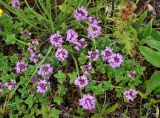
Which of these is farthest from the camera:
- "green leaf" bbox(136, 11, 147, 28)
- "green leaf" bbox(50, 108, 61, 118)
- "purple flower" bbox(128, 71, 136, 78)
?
"green leaf" bbox(136, 11, 147, 28)

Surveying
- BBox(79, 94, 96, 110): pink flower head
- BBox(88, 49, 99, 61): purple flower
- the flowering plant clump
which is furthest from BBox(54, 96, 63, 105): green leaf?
BBox(88, 49, 99, 61): purple flower

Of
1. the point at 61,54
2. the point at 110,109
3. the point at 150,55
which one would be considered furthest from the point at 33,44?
the point at 150,55

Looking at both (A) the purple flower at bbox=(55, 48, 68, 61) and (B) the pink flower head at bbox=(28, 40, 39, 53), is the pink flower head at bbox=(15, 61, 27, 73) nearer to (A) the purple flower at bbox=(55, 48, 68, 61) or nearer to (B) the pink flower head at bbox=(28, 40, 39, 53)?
(B) the pink flower head at bbox=(28, 40, 39, 53)

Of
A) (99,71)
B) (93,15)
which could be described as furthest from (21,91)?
(93,15)

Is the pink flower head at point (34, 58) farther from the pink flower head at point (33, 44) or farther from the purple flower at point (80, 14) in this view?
the purple flower at point (80, 14)

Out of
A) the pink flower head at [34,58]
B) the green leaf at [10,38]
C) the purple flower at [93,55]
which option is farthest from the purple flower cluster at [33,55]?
the purple flower at [93,55]

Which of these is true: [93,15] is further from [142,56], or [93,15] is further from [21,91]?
[21,91]

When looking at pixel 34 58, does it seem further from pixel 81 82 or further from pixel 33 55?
pixel 81 82
